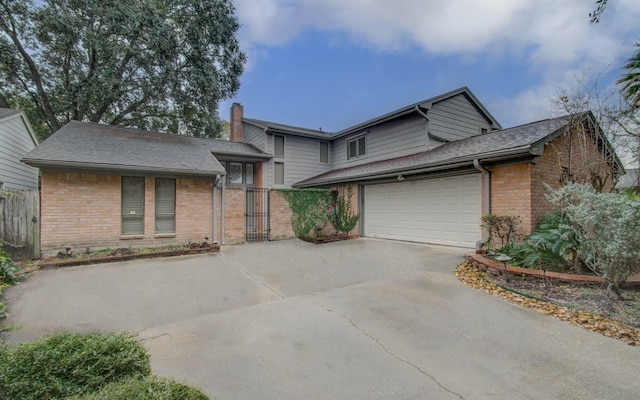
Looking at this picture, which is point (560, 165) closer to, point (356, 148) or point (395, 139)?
point (395, 139)

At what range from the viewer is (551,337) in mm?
3615

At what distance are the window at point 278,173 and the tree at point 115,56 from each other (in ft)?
17.3

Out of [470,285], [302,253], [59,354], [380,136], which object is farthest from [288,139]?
[59,354]

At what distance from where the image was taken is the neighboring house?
9.64 m

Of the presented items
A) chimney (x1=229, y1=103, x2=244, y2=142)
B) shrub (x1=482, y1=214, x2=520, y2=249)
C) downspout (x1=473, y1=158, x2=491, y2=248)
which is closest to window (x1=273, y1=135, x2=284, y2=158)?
chimney (x1=229, y1=103, x2=244, y2=142)

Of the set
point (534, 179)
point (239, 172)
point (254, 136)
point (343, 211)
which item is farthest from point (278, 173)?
point (534, 179)

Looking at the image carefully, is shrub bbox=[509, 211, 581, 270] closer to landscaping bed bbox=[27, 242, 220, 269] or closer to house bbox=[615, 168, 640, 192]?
house bbox=[615, 168, 640, 192]

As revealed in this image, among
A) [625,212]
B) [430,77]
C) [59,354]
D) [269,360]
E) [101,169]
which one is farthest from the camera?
[430,77]

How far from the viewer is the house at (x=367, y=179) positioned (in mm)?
7832

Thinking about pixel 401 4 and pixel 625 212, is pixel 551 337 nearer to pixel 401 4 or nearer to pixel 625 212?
pixel 625 212

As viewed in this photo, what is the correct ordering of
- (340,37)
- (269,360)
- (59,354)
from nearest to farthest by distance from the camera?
1. (59,354)
2. (269,360)
3. (340,37)

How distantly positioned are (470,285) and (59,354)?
6.03 meters

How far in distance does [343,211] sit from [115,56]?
1285 cm

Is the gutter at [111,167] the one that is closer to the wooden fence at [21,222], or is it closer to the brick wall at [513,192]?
the wooden fence at [21,222]
